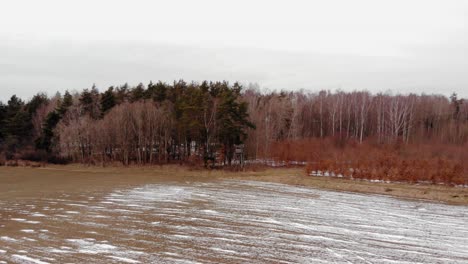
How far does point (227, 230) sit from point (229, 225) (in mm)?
988

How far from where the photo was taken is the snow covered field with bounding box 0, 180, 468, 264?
1181 cm

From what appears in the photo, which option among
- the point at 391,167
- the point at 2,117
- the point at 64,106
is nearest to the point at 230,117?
the point at 391,167

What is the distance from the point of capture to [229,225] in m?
16.3

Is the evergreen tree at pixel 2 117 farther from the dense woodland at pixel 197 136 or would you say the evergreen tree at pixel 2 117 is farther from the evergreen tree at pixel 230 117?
the evergreen tree at pixel 230 117

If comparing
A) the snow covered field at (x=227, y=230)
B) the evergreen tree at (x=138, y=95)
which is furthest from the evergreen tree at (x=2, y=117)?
the snow covered field at (x=227, y=230)

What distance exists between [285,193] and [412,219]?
10.5 meters

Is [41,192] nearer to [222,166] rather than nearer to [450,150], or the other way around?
[222,166]

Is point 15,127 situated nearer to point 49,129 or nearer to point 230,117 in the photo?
point 49,129

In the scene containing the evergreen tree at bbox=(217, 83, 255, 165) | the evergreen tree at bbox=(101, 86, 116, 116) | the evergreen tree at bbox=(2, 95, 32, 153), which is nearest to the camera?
the evergreen tree at bbox=(217, 83, 255, 165)

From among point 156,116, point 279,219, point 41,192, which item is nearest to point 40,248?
point 279,219

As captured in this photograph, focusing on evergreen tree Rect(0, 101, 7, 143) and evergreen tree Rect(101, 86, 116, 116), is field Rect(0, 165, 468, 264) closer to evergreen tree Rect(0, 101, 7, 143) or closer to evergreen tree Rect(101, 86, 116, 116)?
evergreen tree Rect(101, 86, 116, 116)

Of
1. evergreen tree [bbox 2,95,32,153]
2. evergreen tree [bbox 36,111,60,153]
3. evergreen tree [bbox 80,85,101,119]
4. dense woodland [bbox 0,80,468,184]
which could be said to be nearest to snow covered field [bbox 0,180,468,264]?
dense woodland [bbox 0,80,468,184]

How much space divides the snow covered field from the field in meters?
0.04

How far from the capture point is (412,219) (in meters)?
19.3
